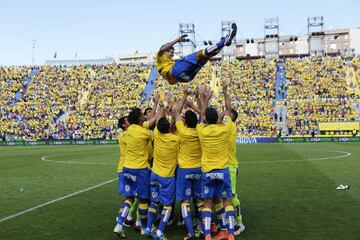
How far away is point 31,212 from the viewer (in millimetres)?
9953

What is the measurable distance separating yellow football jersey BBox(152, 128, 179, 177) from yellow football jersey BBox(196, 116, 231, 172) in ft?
1.94

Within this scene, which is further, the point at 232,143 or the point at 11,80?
the point at 11,80

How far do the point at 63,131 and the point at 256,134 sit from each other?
2335 cm

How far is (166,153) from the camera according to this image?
7707 mm

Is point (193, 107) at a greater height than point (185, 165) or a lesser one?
greater

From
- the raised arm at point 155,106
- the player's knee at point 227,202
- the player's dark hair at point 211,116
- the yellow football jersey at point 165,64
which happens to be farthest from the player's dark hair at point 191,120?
the yellow football jersey at point 165,64

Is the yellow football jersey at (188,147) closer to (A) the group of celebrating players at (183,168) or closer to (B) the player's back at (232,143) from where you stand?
(A) the group of celebrating players at (183,168)

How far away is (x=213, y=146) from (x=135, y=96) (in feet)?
154

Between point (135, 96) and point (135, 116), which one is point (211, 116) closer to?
point (135, 116)

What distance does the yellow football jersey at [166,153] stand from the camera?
7711 millimetres

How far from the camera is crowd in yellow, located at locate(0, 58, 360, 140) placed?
151ft

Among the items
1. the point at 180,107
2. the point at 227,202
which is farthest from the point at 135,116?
the point at 227,202

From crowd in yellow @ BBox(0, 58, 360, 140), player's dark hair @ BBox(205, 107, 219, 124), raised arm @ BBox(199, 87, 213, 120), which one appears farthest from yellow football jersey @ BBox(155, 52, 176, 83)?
crowd in yellow @ BBox(0, 58, 360, 140)

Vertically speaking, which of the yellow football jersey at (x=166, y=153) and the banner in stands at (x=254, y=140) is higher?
the yellow football jersey at (x=166, y=153)
